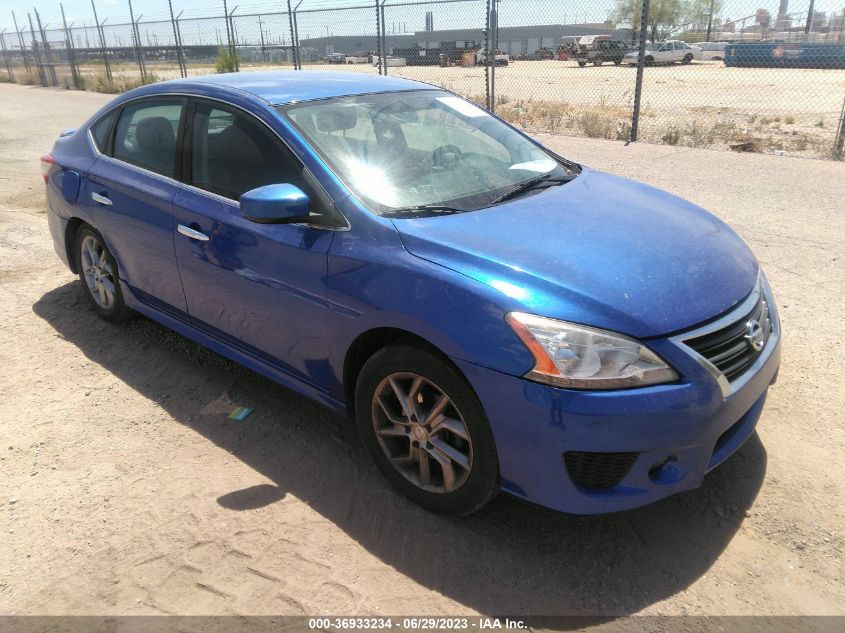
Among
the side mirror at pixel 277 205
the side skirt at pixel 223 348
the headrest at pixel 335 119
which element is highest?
the headrest at pixel 335 119

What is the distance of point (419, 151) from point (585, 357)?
157cm

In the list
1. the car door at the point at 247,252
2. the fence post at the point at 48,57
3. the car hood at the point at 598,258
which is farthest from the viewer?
the fence post at the point at 48,57

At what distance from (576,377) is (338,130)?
1775mm

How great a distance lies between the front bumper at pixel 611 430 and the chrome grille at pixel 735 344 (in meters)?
0.08

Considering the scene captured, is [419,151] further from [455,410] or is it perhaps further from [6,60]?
[6,60]

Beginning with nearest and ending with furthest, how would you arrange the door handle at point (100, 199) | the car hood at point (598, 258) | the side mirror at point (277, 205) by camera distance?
the car hood at point (598, 258) < the side mirror at point (277, 205) < the door handle at point (100, 199)

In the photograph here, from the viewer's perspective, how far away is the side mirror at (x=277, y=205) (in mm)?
2852

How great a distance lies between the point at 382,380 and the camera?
108 inches

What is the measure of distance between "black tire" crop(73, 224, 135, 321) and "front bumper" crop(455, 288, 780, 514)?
2.95 metres

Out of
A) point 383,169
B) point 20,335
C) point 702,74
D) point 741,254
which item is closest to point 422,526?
point 383,169

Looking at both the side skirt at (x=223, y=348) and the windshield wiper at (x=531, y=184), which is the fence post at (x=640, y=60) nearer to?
the windshield wiper at (x=531, y=184)

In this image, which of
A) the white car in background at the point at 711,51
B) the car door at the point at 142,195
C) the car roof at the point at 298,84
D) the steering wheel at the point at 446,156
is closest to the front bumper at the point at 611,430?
the steering wheel at the point at 446,156

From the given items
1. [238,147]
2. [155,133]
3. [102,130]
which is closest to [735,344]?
[238,147]

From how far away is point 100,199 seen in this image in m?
4.20
